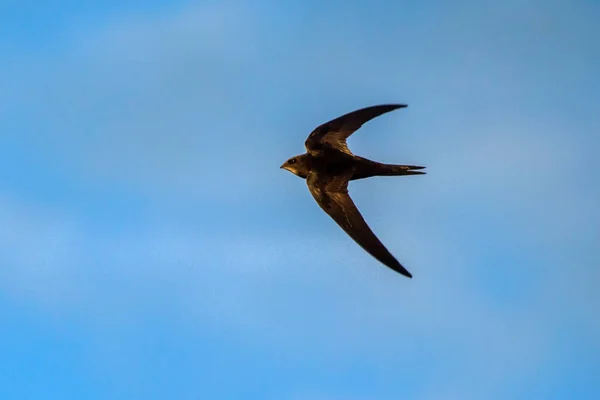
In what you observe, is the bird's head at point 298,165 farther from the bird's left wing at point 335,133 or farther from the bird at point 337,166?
the bird's left wing at point 335,133

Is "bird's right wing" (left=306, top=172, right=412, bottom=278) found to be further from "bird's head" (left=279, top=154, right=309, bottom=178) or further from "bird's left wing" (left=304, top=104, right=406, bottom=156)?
"bird's left wing" (left=304, top=104, right=406, bottom=156)

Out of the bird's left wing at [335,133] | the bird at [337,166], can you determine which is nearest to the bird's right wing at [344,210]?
the bird at [337,166]

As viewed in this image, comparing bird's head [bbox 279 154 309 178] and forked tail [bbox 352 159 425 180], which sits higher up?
bird's head [bbox 279 154 309 178]

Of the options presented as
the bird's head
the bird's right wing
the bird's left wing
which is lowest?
the bird's right wing

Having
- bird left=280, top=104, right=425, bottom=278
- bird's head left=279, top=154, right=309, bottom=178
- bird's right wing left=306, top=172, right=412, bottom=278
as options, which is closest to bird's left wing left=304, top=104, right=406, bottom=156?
bird left=280, top=104, right=425, bottom=278

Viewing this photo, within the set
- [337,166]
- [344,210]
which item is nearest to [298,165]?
[337,166]

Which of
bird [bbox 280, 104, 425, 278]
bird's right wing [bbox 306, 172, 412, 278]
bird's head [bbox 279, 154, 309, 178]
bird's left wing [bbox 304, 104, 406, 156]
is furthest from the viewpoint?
bird's head [bbox 279, 154, 309, 178]

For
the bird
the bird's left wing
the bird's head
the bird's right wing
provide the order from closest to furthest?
the bird's right wing → the bird → the bird's left wing → the bird's head

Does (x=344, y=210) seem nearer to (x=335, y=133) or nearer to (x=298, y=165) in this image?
(x=298, y=165)
